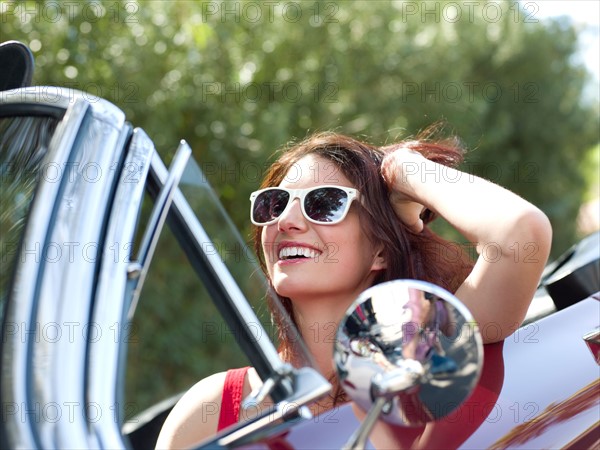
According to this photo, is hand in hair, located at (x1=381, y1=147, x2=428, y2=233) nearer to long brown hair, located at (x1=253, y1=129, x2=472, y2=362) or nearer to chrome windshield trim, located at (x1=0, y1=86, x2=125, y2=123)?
long brown hair, located at (x1=253, y1=129, x2=472, y2=362)

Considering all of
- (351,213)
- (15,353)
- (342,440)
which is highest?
(351,213)

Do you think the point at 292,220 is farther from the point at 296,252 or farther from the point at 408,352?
the point at 408,352

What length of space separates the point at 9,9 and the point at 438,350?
5.17 meters

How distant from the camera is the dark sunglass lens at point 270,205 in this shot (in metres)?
2.48

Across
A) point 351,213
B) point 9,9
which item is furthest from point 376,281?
point 9,9

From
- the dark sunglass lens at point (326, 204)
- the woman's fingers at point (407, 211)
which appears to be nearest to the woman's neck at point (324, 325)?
the dark sunglass lens at point (326, 204)

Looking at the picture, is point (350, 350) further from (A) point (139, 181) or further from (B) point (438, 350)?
(A) point (139, 181)

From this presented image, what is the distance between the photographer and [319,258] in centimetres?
233

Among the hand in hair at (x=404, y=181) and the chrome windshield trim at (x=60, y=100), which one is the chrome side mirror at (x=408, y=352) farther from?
the hand in hair at (x=404, y=181)

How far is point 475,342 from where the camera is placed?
1.36 meters

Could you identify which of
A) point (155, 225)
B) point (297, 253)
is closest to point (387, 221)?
point (297, 253)

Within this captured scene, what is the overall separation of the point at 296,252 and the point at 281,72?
5.71 metres

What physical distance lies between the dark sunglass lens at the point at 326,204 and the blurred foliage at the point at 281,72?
85 centimetres

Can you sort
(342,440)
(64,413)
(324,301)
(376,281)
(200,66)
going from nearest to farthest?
(64,413) → (342,440) → (324,301) → (376,281) → (200,66)
